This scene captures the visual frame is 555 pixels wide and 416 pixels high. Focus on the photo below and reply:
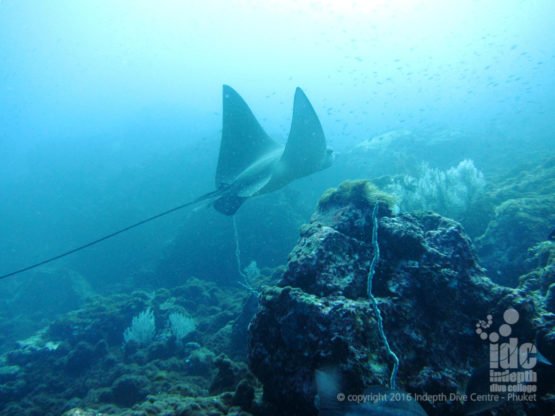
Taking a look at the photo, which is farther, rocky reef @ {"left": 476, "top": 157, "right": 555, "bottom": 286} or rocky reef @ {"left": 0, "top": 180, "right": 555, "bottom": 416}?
rocky reef @ {"left": 476, "top": 157, "right": 555, "bottom": 286}

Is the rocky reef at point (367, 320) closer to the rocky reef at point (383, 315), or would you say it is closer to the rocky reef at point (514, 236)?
the rocky reef at point (383, 315)

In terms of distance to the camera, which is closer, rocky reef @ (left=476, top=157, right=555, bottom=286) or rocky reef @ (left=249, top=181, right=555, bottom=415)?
rocky reef @ (left=249, top=181, right=555, bottom=415)

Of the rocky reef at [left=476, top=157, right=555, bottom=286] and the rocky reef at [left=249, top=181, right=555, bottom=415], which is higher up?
the rocky reef at [left=476, top=157, right=555, bottom=286]

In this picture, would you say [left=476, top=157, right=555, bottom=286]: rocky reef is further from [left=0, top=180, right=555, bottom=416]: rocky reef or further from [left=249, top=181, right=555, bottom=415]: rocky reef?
[left=249, top=181, right=555, bottom=415]: rocky reef

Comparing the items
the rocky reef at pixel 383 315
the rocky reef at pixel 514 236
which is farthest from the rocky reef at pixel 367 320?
the rocky reef at pixel 514 236

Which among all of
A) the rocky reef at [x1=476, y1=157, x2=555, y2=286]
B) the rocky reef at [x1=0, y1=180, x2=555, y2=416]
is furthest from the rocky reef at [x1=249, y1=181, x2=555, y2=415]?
the rocky reef at [x1=476, y1=157, x2=555, y2=286]

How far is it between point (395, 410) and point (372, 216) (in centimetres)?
262

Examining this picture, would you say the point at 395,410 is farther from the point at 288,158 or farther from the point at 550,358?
the point at 288,158

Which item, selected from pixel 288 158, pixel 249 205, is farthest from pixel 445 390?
pixel 249 205

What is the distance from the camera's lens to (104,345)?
7984 millimetres

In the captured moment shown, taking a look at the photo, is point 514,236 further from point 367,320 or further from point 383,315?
point 367,320

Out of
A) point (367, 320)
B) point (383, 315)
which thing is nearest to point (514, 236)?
point (383, 315)

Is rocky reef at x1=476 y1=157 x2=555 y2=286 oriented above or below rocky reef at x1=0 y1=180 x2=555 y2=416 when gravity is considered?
above

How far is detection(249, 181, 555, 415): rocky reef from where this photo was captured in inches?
95.7
